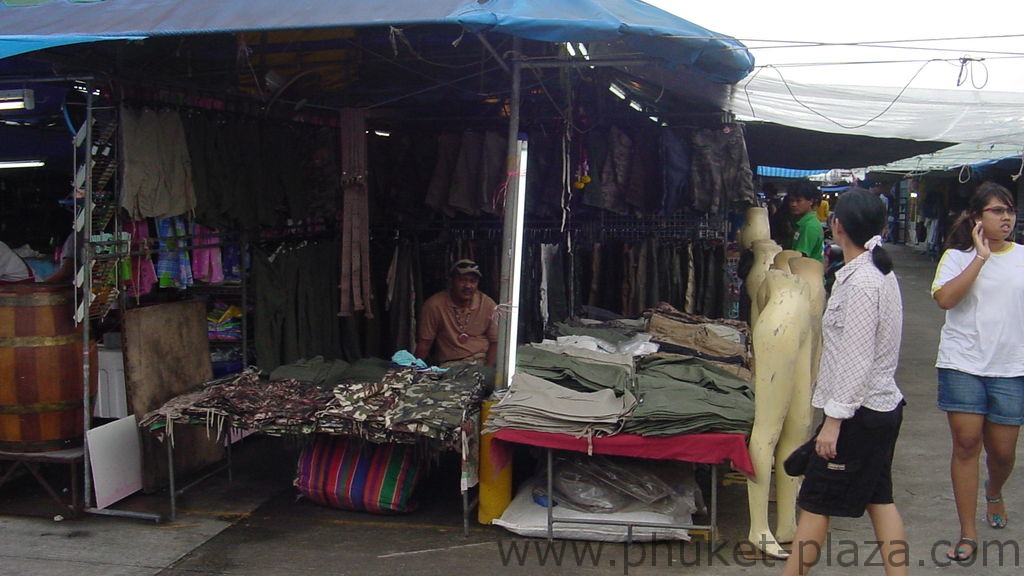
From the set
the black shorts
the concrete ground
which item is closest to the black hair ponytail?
the black shorts

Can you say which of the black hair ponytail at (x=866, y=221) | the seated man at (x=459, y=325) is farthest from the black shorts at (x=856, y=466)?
the seated man at (x=459, y=325)

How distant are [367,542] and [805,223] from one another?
17.4 ft

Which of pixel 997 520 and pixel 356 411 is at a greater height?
pixel 356 411

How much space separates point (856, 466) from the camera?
3211 mm

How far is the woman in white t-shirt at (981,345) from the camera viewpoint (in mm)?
4055

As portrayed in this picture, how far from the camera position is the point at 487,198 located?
6.91 m

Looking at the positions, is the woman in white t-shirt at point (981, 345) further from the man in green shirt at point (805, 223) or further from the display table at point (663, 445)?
the man in green shirt at point (805, 223)

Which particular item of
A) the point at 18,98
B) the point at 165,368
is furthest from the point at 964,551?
the point at 18,98

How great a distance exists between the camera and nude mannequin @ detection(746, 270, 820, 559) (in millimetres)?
4098

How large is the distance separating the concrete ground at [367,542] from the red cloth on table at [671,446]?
0.56 metres

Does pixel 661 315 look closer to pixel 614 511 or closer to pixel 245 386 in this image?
pixel 614 511

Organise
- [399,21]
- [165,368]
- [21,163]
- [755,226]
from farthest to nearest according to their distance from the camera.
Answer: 1. [21,163]
2. [755,226]
3. [165,368]
4. [399,21]

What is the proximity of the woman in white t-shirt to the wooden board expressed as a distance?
430 centimetres

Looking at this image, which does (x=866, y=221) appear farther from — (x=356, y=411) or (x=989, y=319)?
(x=356, y=411)
